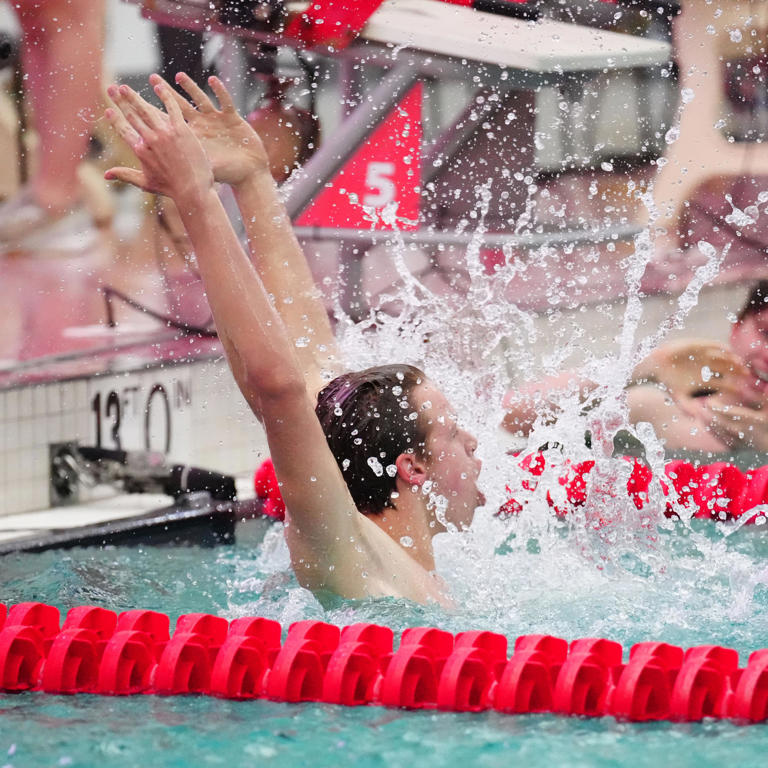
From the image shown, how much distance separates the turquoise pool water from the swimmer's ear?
0.72 feet

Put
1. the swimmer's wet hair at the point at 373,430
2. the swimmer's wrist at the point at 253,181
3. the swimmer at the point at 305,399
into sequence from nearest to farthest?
the swimmer at the point at 305,399 < the swimmer's wet hair at the point at 373,430 < the swimmer's wrist at the point at 253,181

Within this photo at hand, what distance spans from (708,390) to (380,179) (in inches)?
66.1

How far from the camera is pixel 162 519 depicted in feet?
11.1

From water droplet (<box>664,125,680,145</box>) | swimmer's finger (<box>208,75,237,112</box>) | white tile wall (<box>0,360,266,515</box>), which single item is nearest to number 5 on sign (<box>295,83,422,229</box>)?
white tile wall (<box>0,360,266,515</box>)

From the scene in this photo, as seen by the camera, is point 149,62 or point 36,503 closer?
point 36,503

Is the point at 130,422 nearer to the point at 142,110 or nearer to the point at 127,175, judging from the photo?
the point at 127,175

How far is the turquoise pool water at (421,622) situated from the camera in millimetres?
1461

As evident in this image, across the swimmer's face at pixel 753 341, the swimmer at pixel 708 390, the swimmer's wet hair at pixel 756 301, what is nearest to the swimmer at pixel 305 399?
the swimmer at pixel 708 390

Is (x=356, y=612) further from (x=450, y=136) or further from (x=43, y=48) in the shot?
(x=450, y=136)

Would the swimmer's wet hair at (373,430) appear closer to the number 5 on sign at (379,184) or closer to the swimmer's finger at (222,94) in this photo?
the swimmer's finger at (222,94)

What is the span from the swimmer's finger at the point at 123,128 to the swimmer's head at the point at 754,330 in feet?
12.5

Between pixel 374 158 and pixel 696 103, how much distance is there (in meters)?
1.53

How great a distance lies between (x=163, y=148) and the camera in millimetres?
1527

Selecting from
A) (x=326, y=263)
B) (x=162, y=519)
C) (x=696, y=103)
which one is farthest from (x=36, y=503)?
(x=696, y=103)
